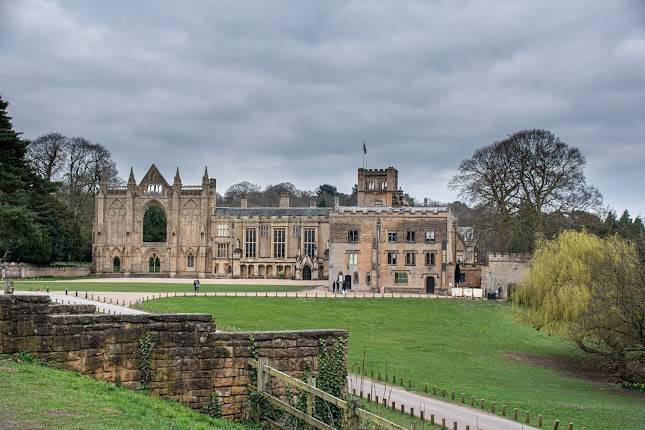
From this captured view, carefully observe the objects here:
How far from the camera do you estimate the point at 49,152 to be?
98.5 meters

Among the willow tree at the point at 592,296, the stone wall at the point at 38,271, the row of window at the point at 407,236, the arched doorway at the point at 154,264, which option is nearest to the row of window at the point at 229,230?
the arched doorway at the point at 154,264

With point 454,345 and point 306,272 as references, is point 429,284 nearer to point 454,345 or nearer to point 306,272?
point 306,272

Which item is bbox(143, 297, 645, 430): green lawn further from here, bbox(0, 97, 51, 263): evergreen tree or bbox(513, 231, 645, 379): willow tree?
bbox(0, 97, 51, 263): evergreen tree

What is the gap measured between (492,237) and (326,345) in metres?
54.3

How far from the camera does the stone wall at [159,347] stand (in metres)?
12.4

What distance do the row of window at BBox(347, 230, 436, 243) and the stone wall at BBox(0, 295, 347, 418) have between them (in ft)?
183

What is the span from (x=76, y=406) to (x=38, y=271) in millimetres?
75342

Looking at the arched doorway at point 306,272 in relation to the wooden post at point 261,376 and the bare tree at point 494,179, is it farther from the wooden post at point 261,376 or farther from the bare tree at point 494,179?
the wooden post at point 261,376

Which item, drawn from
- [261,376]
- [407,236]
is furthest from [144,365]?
[407,236]

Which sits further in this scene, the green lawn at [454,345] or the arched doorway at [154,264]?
the arched doorway at [154,264]

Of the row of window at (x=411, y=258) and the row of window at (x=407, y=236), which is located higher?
the row of window at (x=407, y=236)

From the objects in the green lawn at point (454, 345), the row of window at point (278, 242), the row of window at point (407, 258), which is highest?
the row of window at point (278, 242)

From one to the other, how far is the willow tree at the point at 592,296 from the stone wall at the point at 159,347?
18.8 meters

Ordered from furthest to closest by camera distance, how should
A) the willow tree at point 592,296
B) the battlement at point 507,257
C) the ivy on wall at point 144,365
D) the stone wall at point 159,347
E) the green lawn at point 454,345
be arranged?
the battlement at point 507,257, the willow tree at point 592,296, the green lawn at point 454,345, the ivy on wall at point 144,365, the stone wall at point 159,347
